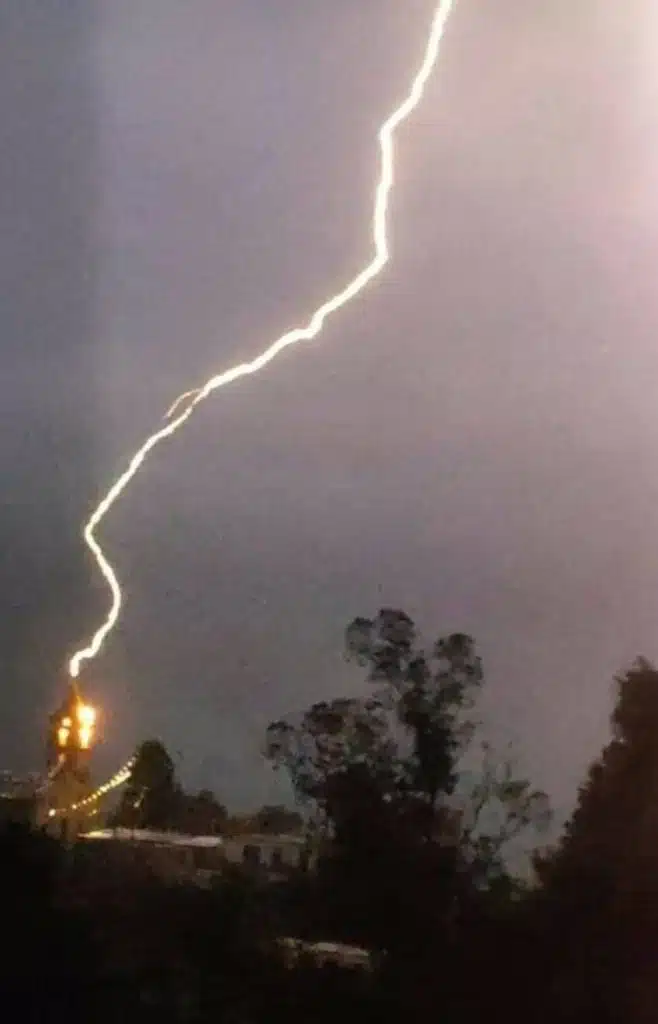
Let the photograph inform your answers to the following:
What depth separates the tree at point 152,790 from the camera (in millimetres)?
16861

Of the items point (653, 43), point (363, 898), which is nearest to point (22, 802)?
point (363, 898)

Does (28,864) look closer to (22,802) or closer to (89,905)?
A: (89,905)

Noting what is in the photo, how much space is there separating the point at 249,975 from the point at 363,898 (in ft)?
7.52

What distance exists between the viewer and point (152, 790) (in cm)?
1820

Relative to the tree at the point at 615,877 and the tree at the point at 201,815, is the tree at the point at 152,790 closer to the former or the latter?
the tree at the point at 201,815

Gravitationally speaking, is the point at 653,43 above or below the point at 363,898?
above

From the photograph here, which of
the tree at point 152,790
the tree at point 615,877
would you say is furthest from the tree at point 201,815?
the tree at point 615,877

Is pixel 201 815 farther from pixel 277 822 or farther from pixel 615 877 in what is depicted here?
pixel 615 877

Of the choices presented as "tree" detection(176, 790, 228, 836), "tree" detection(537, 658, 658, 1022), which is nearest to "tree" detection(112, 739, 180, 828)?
"tree" detection(176, 790, 228, 836)

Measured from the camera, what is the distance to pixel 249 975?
9891mm

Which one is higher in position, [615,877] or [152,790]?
[152,790]

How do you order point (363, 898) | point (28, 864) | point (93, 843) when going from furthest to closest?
point (363, 898)
point (93, 843)
point (28, 864)

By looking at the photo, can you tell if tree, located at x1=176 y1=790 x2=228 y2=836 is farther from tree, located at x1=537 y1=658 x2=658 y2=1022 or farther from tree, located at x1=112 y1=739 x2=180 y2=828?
tree, located at x1=537 y1=658 x2=658 y2=1022

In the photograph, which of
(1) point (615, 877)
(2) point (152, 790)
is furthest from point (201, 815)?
(1) point (615, 877)
